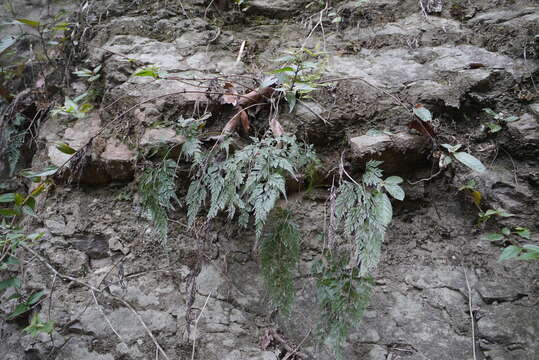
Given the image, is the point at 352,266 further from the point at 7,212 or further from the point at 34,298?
the point at 7,212

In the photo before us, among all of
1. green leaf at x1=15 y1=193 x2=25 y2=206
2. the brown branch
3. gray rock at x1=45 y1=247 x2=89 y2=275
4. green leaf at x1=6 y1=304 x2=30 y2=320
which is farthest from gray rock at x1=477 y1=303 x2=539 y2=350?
green leaf at x1=15 y1=193 x2=25 y2=206

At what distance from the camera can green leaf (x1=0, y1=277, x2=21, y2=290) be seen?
63.0 inches

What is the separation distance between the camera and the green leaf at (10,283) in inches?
63.0

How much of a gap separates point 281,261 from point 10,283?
117 cm

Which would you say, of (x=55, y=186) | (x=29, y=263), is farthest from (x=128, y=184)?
(x=29, y=263)

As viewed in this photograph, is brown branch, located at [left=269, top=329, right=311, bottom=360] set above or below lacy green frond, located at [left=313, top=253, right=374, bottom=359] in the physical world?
below

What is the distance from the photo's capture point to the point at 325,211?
150cm

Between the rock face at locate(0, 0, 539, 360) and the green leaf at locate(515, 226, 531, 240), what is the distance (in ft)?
0.26

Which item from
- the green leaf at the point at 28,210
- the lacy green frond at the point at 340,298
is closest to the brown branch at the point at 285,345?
the lacy green frond at the point at 340,298

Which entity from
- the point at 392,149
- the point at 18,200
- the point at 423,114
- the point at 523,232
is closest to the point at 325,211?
the point at 392,149

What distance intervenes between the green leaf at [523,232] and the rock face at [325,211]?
8 centimetres

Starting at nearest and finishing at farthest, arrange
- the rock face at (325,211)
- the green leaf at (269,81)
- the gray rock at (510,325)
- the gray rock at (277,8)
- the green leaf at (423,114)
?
the gray rock at (510,325)
the rock face at (325,211)
the green leaf at (423,114)
the green leaf at (269,81)
the gray rock at (277,8)

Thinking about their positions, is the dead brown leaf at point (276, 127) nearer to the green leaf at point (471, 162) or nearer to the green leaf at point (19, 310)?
the green leaf at point (471, 162)

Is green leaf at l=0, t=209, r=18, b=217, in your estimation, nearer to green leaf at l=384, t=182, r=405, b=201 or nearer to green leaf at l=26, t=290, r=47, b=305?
green leaf at l=26, t=290, r=47, b=305
